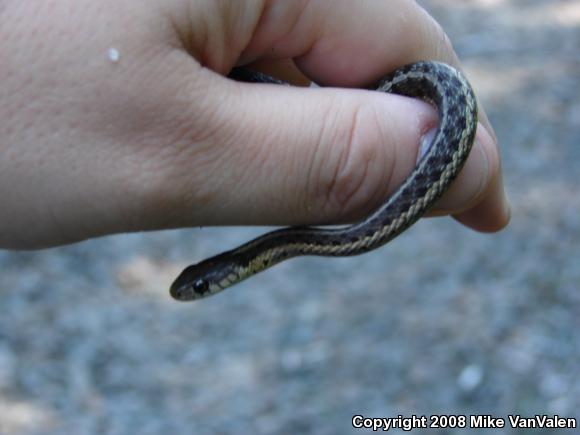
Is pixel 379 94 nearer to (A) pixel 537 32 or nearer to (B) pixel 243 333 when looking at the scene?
(B) pixel 243 333

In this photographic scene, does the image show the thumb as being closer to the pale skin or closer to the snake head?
the pale skin

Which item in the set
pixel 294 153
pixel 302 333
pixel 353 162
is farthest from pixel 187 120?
pixel 302 333

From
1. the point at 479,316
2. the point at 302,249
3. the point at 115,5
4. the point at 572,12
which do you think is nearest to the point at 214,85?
the point at 115,5

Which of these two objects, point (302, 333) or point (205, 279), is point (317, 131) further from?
point (302, 333)

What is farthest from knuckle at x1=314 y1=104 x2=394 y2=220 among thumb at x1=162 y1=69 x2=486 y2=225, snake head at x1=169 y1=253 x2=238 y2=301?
snake head at x1=169 y1=253 x2=238 y2=301

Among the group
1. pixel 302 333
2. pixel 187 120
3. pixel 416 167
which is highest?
pixel 302 333
